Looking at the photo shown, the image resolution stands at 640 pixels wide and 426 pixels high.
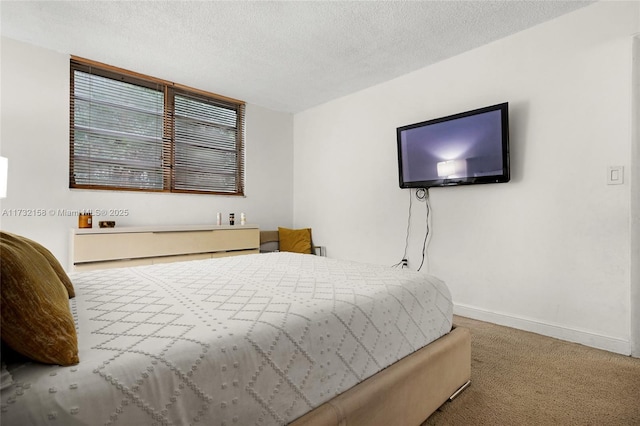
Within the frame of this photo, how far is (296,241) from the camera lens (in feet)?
14.4

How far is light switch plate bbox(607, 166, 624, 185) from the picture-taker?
7.45 ft

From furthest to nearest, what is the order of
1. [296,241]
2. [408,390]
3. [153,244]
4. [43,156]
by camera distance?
[296,241]
[153,244]
[43,156]
[408,390]

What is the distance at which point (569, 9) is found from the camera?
8.13ft

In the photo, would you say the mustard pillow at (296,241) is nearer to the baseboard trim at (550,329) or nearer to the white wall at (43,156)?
the white wall at (43,156)

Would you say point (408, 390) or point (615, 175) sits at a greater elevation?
point (615, 175)

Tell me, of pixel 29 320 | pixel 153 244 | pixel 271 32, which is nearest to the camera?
pixel 29 320

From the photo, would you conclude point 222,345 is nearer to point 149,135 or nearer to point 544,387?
point 544,387

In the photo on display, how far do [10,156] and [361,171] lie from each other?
11.5 feet

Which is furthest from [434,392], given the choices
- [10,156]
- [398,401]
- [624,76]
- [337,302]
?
[10,156]

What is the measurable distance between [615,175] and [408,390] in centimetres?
223

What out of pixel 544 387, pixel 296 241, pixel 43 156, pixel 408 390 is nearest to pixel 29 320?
pixel 408 390

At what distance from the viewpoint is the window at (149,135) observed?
3328 millimetres

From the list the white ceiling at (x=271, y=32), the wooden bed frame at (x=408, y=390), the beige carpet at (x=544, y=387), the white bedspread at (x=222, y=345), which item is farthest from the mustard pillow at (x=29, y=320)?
the white ceiling at (x=271, y=32)

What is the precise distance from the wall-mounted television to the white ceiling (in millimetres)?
689
